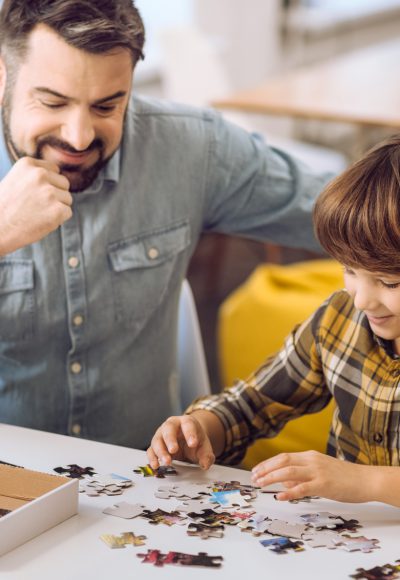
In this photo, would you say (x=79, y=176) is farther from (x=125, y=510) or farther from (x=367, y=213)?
(x=125, y=510)

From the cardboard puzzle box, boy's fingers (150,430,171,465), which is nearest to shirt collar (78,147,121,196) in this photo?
boy's fingers (150,430,171,465)

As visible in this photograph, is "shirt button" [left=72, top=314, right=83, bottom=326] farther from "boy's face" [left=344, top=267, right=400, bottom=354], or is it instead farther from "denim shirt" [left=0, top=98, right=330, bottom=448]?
"boy's face" [left=344, top=267, right=400, bottom=354]

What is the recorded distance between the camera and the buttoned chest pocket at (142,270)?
6.11ft

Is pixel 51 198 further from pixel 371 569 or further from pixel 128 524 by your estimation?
pixel 371 569

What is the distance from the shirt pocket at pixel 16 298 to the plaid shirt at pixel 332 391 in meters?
0.34

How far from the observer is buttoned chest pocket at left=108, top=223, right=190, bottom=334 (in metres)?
1.86

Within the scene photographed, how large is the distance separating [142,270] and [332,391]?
443 millimetres

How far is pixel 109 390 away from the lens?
74.5 inches

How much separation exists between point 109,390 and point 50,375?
0.11 m

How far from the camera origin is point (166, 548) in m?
1.20

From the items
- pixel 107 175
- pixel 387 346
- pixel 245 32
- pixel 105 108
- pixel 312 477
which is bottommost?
pixel 312 477

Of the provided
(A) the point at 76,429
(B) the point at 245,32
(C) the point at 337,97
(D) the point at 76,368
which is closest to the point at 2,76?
(D) the point at 76,368

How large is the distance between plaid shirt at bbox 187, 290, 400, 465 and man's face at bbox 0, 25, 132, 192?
1.44 ft

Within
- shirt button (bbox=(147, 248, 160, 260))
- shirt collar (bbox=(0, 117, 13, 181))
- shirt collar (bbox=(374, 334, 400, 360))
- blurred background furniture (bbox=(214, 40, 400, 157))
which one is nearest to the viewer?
shirt collar (bbox=(374, 334, 400, 360))
